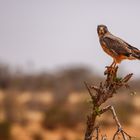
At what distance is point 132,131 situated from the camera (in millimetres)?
35969

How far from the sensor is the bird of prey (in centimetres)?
897

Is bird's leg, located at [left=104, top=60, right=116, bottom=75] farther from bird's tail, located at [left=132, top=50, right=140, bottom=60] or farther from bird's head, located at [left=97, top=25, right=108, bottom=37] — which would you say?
bird's head, located at [left=97, top=25, right=108, bottom=37]

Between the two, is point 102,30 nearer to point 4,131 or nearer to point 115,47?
point 115,47

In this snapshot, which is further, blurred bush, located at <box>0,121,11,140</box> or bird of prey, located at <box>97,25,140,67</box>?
blurred bush, located at <box>0,121,11,140</box>

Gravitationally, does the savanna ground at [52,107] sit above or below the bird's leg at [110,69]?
above

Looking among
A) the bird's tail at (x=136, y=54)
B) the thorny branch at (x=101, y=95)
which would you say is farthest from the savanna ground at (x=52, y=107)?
the thorny branch at (x=101, y=95)

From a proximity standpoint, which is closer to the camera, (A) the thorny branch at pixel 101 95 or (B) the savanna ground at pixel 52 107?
(A) the thorny branch at pixel 101 95

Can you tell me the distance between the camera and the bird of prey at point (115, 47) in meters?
8.97

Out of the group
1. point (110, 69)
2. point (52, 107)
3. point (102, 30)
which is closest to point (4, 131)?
point (52, 107)

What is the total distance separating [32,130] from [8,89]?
17629 mm

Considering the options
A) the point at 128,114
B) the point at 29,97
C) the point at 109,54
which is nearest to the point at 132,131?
the point at 128,114

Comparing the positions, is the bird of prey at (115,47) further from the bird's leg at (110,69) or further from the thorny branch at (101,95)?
the thorny branch at (101,95)

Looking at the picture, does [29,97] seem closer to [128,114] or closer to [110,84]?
[128,114]

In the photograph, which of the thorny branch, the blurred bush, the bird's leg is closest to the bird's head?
the bird's leg
